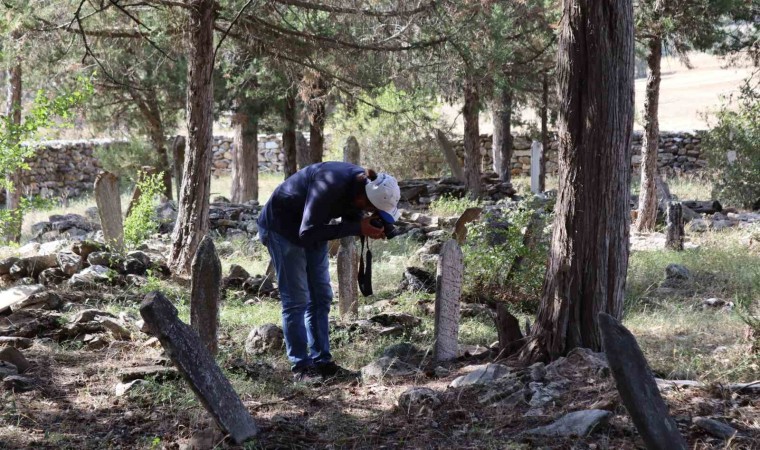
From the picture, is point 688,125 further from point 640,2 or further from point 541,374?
point 541,374

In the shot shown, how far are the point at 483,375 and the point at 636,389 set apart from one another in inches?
73.7

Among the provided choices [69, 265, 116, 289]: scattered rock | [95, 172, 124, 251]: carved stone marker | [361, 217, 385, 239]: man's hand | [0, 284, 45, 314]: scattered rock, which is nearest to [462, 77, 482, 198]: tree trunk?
[95, 172, 124, 251]: carved stone marker

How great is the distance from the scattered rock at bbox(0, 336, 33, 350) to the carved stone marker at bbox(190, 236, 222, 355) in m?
1.70

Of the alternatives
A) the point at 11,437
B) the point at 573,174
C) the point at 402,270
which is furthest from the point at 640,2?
the point at 11,437

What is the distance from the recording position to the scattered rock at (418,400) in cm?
540

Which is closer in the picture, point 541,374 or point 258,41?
point 541,374

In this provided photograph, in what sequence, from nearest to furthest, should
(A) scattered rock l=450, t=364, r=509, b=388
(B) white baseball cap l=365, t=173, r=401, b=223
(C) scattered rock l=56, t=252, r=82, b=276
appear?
1. (A) scattered rock l=450, t=364, r=509, b=388
2. (B) white baseball cap l=365, t=173, r=401, b=223
3. (C) scattered rock l=56, t=252, r=82, b=276

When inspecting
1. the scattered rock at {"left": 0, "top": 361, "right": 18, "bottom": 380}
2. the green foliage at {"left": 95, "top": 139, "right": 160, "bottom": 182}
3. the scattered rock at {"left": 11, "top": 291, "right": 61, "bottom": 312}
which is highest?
the green foliage at {"left": 95, "top": 139, "right": 160, "bottom": 182}

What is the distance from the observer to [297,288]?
21.4 ft

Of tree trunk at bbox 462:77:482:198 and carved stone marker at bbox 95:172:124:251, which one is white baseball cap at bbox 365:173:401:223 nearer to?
carved stone marker at bbox 95:172:124:251

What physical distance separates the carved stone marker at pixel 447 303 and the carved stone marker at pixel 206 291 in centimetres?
171

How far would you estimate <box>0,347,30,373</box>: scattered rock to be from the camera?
21.0 feet

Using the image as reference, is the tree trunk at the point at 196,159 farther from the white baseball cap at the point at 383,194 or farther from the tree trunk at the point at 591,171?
the tree trunk at the point at 591,171

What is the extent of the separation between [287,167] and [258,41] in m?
7.18
